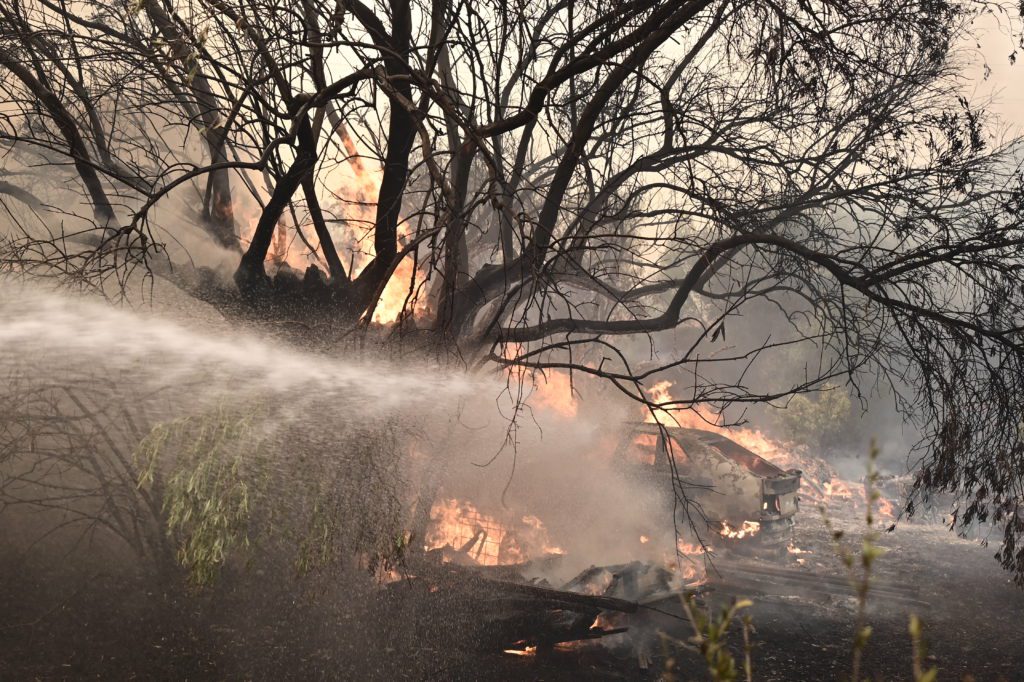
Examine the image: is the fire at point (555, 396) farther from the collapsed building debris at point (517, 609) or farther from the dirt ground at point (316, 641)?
the collapsed building debris at point (517, 609)

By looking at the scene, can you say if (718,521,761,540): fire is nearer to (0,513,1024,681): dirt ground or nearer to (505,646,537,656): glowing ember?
(0,513,1024,681): dirt ground

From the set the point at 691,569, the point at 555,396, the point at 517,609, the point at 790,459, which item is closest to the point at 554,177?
the point at 517,609

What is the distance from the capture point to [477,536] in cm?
952

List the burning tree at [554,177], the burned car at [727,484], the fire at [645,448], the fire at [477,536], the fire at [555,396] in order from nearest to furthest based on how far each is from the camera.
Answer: the burning tree at [554,177]
the fire at [477,536]
the burned car at [727,484]
the fire at [645,448]
the fire at [555,396]

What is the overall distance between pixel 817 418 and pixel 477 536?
15811 millimetres

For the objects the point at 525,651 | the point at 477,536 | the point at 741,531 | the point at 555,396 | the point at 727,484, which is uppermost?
the point at 555,396

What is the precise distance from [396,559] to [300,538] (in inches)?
36.0

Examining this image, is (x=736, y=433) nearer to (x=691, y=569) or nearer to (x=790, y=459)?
(x=790, y=459)

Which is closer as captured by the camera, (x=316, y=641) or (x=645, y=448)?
(x=316, y=641)

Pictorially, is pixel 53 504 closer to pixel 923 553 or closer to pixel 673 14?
pixel 673 14

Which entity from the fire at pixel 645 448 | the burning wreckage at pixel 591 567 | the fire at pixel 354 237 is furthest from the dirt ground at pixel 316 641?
the fire at pixel 645 448

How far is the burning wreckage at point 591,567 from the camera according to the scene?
21.8 feet

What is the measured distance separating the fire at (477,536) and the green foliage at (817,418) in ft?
47.0

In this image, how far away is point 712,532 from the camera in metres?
12.0
